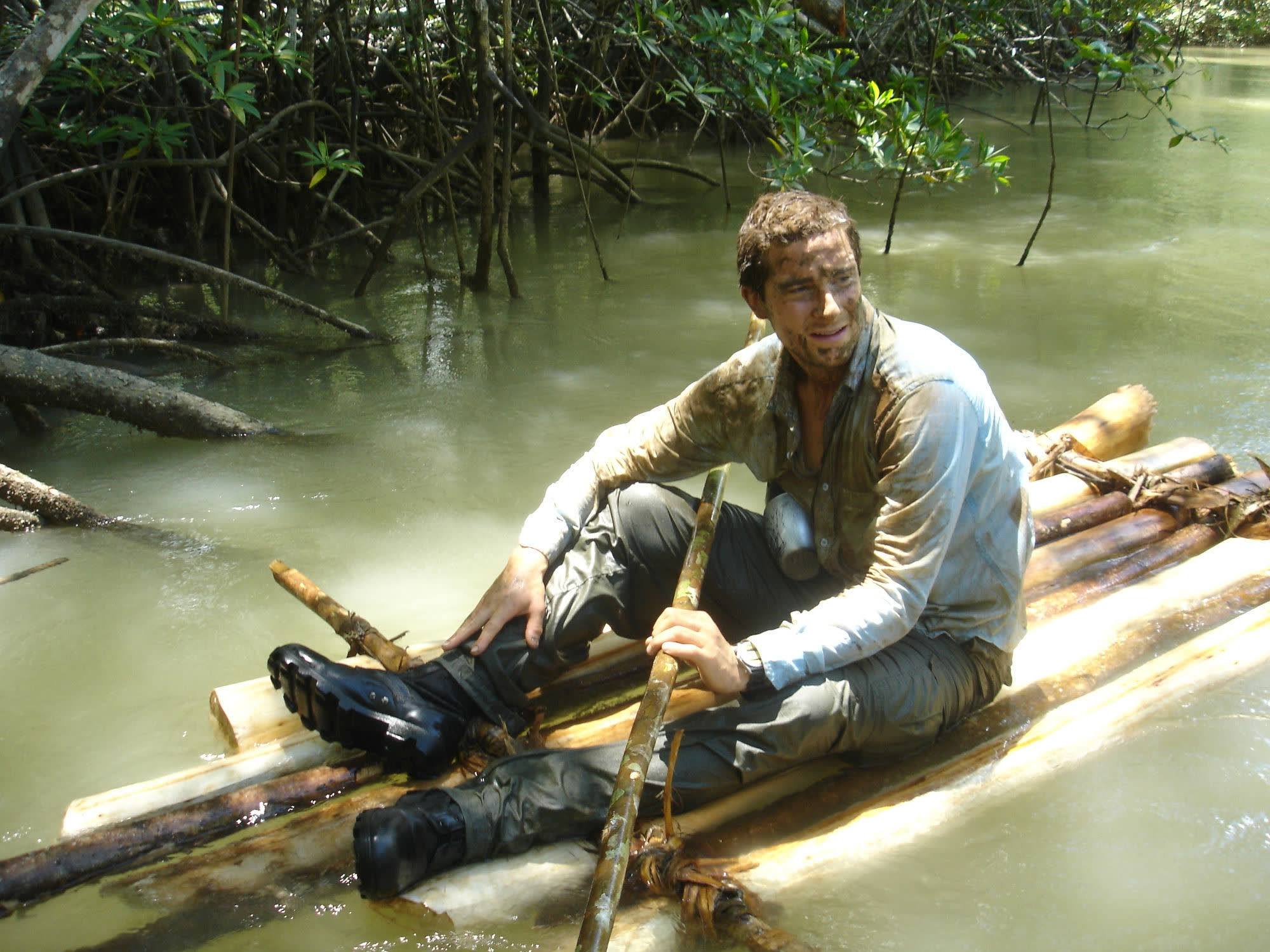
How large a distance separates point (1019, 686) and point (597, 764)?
839 millimetres

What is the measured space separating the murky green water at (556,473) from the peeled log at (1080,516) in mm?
622

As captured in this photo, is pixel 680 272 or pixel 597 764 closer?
pixel 597 764

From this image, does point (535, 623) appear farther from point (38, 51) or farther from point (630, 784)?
point (38, 51)

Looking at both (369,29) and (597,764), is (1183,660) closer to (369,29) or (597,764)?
(597,764)

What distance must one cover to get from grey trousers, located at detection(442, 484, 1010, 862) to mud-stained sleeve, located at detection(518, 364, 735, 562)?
50mm

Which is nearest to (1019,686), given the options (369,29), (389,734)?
(389,734)

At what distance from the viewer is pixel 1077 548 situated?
2543 mm

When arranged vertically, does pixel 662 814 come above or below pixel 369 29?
below

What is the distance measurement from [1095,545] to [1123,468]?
0.38m

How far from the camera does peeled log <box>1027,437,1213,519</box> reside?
2.75m

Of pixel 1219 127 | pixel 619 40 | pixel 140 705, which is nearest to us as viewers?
pixel 140 705

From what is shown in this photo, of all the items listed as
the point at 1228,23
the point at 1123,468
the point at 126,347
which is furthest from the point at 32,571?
the point at 1228,23

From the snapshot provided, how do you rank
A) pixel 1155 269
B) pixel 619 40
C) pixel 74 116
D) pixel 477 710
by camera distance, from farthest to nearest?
pixel 619 40, pixel 1155 269, pixel 74 116, pixel 477 710

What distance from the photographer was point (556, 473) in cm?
349
